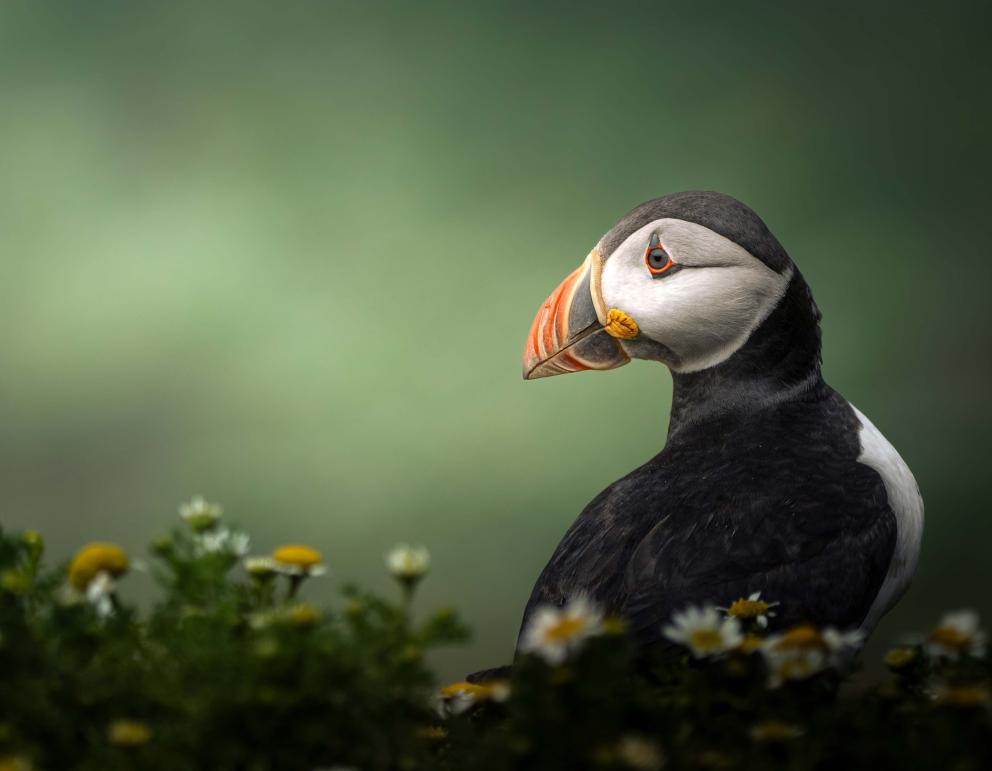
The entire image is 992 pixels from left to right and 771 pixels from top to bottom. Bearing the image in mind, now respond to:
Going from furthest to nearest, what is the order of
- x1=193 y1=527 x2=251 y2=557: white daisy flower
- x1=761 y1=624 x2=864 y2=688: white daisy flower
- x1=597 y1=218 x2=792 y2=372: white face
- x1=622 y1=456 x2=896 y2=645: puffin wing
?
1. x1=597 y1=218 x2=792 y2=372: white face
2. x1=622 y1=456 x2=896 y2=645: puffin wing
3. x1=193 y1=527 x2=251 y2=557: white daisy flower
4. x1=761 y1=624 x2=864 y2=688: white daisy flower

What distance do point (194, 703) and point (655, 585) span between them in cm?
83

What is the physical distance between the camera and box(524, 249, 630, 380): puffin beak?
2.02 m

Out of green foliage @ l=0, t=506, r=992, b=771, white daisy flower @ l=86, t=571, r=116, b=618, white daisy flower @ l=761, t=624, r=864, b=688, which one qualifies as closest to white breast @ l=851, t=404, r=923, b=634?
green foliage @ l=0, t=506, r=992, b=771

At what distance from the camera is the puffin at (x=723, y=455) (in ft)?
5.22

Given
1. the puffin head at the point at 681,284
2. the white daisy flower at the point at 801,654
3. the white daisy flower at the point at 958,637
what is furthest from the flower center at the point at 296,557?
the puffin head at the point at 681,284

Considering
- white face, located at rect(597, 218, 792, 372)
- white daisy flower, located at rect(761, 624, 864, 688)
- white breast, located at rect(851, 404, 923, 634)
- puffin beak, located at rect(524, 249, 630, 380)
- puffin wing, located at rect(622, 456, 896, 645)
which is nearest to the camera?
white daisy flower, located at rect(761, 624, 864, 688)

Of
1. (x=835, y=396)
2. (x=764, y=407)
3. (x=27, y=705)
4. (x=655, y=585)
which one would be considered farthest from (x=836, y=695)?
(x=835, y=396)

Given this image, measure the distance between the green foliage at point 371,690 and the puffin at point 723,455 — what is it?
1.44 feet

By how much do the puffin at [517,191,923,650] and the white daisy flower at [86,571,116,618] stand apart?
27.4 inches

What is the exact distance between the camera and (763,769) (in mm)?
867

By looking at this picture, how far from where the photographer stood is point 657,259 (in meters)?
1.91

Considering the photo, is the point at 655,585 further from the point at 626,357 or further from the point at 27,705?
the point at 27,705

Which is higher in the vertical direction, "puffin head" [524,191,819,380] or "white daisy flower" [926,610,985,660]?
"puffin head" [524,191,819,380]

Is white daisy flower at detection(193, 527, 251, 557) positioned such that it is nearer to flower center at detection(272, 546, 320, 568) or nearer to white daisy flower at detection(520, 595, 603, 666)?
flower center at detection(272, 546, 320, 568)
